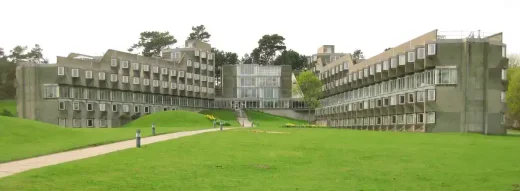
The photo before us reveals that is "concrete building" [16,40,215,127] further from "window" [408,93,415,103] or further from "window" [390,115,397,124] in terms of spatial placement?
"window" [408,93,415,103]

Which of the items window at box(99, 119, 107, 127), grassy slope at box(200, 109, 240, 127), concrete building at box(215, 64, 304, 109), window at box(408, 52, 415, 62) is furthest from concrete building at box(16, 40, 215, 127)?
window at box(408, 52, 415, 62)

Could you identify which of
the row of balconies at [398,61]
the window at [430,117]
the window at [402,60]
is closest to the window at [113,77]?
the row of balconies at [398,61]

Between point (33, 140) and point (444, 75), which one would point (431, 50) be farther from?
point (33, 140)

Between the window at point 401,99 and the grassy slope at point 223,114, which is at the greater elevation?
the window at point 401,99

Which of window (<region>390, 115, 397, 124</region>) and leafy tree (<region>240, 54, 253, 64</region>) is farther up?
leafy tree (<region>240, 54, 253, 64</region>)

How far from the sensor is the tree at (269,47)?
536ft

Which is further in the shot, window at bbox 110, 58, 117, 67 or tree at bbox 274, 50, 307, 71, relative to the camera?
tree at bbox 274, 50, 307, 71

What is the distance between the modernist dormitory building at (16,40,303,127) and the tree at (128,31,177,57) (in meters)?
17.1

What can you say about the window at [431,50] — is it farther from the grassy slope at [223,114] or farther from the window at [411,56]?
the grassy slope at [223,114]

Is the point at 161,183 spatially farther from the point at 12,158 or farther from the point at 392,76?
the point at 392,76

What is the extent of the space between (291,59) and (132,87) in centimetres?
7071

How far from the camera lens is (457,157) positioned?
2555cm

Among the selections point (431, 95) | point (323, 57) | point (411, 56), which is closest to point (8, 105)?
point (323, 57)

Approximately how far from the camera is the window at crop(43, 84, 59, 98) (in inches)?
3752
